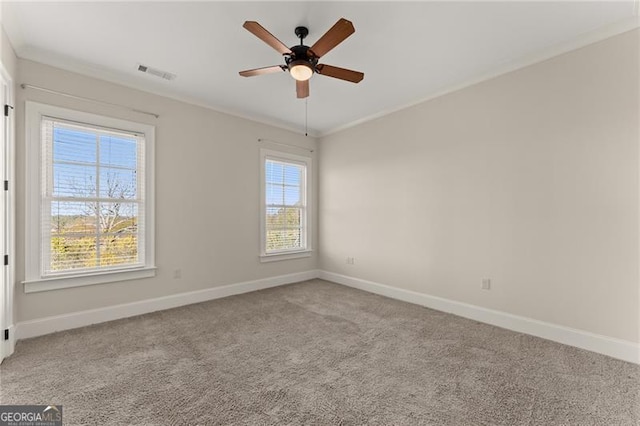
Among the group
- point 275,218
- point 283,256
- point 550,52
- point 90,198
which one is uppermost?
point 550,52

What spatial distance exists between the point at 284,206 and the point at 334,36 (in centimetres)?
335

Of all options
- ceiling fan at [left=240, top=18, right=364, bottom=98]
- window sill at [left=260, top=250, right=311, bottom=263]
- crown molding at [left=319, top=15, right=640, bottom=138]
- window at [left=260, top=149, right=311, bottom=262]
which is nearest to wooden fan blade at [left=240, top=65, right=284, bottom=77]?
ceiling fan at [left=240, top=18, right=364, bottom=98]

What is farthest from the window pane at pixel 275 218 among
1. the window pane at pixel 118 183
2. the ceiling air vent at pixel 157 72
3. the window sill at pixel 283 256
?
the ceiling air vent at pixel 157 72

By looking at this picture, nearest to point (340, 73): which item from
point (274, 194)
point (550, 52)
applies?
point (550, 52)

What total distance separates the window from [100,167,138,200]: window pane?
184 centimetres

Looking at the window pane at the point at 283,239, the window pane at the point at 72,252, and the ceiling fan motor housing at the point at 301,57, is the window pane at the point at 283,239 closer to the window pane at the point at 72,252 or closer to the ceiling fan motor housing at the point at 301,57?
the window pane at the point at 72,252

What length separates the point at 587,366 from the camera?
2.30m

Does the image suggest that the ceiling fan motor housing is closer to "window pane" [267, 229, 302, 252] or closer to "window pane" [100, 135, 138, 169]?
"window pane" [100, 135, 138, 169]

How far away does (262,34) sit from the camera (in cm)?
211

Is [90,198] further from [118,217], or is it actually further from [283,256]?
[283,256]

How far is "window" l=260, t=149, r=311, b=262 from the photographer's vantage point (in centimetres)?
484

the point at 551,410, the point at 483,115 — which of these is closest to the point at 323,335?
the point at 551,410

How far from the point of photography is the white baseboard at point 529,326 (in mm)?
2428

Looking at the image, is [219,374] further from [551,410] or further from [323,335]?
[551,410]
